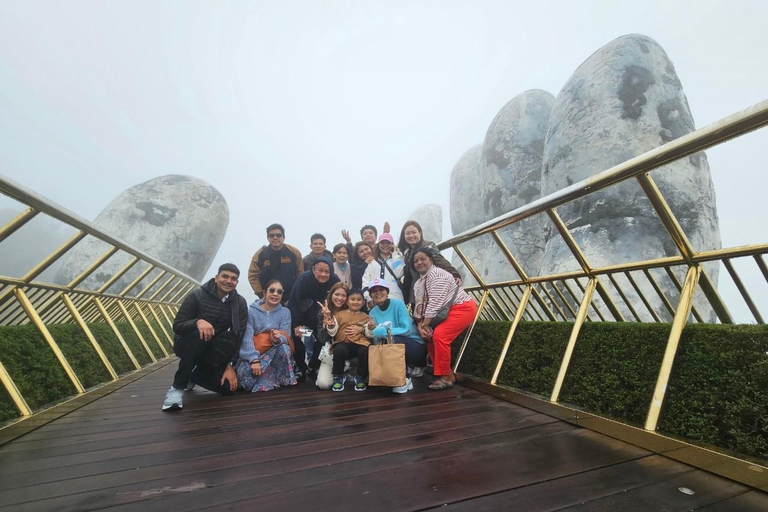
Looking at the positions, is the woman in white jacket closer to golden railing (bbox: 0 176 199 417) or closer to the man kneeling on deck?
the man kneeling on deck

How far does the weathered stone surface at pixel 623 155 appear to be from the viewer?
7.97 meters

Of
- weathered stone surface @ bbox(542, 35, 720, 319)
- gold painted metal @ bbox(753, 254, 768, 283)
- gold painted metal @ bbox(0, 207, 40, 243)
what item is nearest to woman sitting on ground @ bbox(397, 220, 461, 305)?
gold painted metal @ bbox(753, 254, 768, 283)

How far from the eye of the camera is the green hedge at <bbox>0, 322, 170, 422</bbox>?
265cm

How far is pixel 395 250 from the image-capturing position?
15.3ft

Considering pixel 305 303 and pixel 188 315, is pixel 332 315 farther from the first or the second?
pixel 188 315

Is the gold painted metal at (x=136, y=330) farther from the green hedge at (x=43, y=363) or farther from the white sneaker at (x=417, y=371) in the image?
the white sneaker at (x=417, y=371)

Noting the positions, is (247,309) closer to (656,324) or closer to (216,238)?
(656,324)

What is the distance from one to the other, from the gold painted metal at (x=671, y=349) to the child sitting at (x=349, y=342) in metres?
2.28

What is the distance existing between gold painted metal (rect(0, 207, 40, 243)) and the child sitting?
2230 mm

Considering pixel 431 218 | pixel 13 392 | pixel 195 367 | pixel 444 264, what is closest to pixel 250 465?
pixel 13 392

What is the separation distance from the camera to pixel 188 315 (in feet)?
10.6

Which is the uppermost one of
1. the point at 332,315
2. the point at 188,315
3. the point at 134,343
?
the point at 134,343

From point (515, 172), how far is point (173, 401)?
53.2ft

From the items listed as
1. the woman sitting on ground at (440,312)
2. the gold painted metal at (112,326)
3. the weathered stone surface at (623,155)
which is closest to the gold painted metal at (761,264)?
the woman sitting on ground at (440,312)
